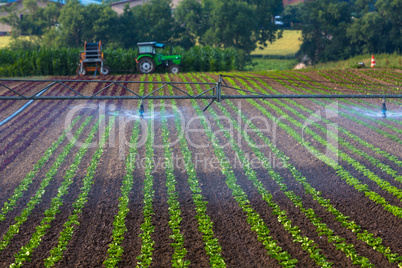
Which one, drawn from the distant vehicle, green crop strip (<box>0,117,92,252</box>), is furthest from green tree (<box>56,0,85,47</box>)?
the distant vehicle

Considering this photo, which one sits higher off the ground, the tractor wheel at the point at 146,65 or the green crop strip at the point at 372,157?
the tractor wheel at the point at 146,65

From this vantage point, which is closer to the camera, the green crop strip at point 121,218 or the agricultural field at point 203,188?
Result: the green crop strip at point 121,218

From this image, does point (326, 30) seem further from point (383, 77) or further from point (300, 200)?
point (300, 200)

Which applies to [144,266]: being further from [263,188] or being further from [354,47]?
[354,47]

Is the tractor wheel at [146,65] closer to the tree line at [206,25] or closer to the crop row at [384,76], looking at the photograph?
the crop row at [384,76]

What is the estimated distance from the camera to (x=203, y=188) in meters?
10.9

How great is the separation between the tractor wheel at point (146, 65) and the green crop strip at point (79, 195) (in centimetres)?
1358

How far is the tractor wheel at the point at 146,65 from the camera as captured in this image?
1176 inches

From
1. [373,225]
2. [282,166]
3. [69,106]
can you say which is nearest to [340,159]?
[282,166]

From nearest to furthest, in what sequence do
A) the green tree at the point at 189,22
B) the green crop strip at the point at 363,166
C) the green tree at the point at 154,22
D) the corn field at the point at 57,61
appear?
the green crop strip at the point at 363,166 → the corn field at the point at 57,61 → the green tree at the point at 154,22 → the green tree at the point at 189,22

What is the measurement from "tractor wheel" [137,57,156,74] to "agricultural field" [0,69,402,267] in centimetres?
1060

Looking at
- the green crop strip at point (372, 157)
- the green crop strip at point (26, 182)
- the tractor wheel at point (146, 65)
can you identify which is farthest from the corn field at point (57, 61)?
the green crop strip at point (372, 157)

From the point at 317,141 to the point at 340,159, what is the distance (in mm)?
2060

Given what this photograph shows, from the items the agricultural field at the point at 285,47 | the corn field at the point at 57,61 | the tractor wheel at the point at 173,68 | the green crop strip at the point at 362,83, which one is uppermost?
the agricultural field at the point at 285,47
